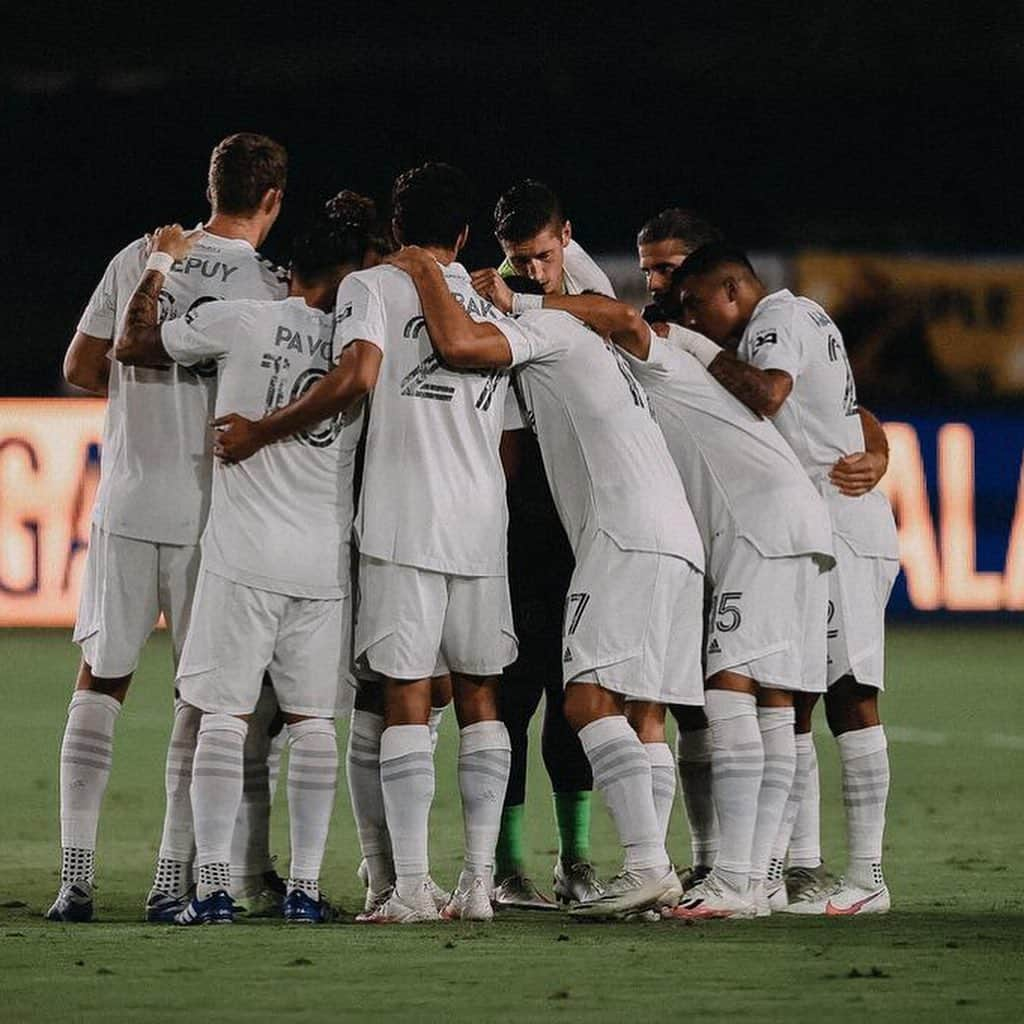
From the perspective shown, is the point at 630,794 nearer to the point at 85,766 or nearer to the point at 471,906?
the point at 471,906

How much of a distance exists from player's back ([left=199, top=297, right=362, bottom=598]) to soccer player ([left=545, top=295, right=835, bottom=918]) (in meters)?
0.76

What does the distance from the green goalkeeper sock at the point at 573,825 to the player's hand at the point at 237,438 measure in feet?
5.40

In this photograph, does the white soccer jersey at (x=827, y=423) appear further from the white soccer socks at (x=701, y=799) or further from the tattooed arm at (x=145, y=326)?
the tattooed arm at (x=145, y=326)

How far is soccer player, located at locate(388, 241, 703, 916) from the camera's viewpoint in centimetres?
636

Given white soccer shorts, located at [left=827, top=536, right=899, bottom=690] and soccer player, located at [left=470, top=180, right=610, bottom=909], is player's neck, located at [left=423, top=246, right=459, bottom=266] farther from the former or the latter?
white soccer shorts, located at [left=827, top=536, right=899, bottom=690]

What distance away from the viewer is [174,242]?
6.69 metres

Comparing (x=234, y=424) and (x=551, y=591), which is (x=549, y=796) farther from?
(x=234, y=424)

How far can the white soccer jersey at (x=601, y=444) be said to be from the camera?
654 cm

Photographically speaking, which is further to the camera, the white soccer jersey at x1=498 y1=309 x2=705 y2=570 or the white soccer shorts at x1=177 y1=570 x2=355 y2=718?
the white soccer jersey at x1=498 y1=309 x2=705 y2=570

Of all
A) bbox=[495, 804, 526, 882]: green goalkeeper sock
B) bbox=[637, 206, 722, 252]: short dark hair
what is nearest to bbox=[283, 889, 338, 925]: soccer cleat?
bbox=[495, 804, 526, 882]: green goalkeeper sock

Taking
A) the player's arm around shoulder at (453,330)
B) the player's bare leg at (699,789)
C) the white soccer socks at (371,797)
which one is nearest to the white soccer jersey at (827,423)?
the player's bare leg at (699,789)

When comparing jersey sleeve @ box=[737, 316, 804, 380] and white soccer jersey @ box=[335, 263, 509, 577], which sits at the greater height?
jersey sleeve @ box=[737, 316, 804, 380]

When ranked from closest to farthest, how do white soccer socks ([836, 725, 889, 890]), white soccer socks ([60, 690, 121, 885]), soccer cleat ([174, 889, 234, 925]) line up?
1. soccer cleat ([174, 889, 234, 925])
2. white soccer socks ([60, 690, 121, 885])
3. white soccer socks ([836, 725, 889, 890])

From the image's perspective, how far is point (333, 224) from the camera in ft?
22.0
